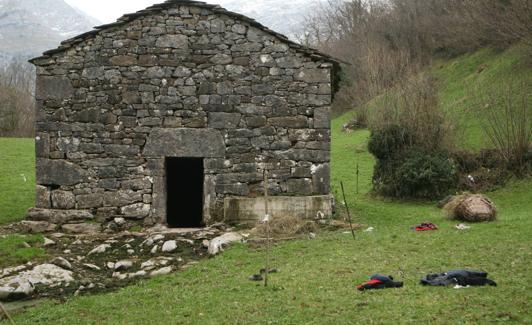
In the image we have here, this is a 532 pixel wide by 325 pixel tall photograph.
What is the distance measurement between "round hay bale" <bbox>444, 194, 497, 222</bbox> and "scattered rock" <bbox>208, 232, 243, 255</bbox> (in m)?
5.41

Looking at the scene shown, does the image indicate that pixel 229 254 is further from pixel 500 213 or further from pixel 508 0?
pixel 508 0

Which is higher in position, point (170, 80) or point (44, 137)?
point (170, 80)

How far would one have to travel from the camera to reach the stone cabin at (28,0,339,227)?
13625 millimetres

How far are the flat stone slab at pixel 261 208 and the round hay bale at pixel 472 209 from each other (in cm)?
346

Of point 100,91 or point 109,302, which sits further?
point 100,91

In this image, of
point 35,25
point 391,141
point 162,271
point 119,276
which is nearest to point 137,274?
point 119,276

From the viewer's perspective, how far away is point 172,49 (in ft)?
45.0

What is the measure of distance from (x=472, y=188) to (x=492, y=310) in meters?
12.9

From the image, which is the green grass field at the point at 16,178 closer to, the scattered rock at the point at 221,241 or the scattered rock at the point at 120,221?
the scattered rock at the point at 120,221

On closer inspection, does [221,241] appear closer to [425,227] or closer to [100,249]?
[100,249]

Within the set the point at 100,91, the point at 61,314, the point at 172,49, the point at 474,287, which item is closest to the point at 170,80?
the point at 172,49

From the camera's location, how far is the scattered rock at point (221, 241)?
1146 cm

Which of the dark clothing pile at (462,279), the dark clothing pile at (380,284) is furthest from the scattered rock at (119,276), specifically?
the dark clothing pile at (462,279)

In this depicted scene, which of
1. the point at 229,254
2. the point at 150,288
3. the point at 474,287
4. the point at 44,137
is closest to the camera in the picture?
the point at 474,287
